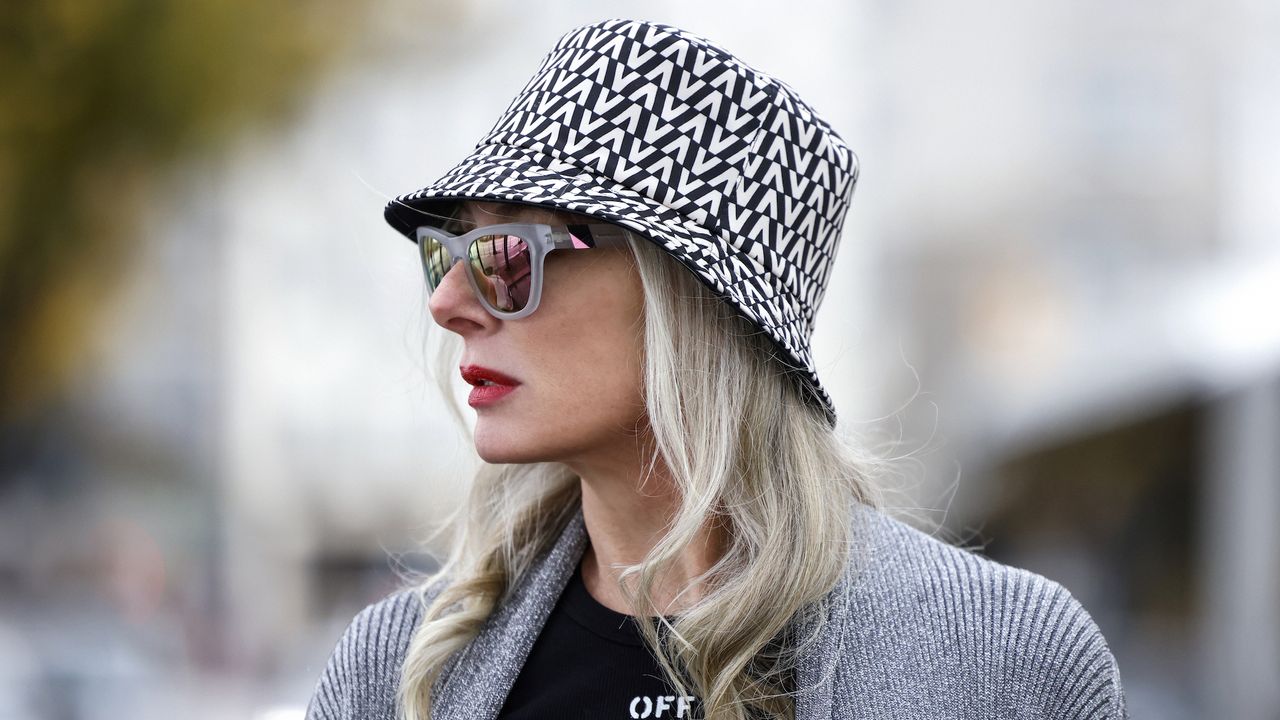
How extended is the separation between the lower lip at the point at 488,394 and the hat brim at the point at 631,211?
0.33m

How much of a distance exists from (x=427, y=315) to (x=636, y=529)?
28.2 inches

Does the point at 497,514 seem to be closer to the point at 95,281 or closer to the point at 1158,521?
the point at 95,281

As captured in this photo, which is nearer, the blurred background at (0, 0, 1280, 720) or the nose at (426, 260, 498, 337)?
the nose at (426, 260, 498, 337)

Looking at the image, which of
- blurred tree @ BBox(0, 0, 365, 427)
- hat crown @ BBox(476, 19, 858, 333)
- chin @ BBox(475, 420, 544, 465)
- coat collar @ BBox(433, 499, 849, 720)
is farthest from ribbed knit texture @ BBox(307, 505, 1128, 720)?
blurred tree @ BBox(0, 0, 365, 427)

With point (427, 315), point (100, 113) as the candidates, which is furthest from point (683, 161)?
point (100, 113)

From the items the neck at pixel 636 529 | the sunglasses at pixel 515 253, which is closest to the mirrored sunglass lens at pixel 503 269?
the sunglasses at pixel 515 253

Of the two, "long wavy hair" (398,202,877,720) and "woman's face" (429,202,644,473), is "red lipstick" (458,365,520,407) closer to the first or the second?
"woman's face" (429,202,644,473)

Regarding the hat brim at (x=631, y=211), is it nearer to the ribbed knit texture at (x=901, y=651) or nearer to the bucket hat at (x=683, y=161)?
the bucket hat at (x=683, y=161)

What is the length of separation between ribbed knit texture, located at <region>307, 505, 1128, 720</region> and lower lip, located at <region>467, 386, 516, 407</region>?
39 centimetres

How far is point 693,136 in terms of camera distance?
225 centimetres

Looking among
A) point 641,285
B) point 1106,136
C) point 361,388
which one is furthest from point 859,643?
point 1106,136

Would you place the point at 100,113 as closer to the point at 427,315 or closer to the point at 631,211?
the point at 427,315

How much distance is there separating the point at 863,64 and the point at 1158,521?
57.7 ft

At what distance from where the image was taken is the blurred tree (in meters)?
9.73
